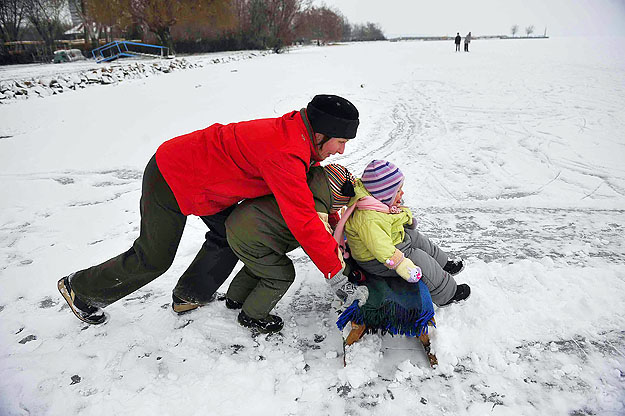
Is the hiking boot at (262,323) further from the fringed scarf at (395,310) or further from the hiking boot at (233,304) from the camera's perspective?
the fringed scarf at (395,310)

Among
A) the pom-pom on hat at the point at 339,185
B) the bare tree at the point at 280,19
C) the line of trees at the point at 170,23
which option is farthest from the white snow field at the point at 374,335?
the bare tree at the point at 280,19

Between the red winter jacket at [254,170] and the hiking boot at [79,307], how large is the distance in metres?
1.03

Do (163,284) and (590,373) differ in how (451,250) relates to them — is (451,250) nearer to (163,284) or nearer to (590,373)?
(590,373)

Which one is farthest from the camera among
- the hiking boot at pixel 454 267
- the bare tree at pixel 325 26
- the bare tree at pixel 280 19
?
the bare tree at pixel 325 26

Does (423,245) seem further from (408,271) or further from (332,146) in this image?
(332,146)

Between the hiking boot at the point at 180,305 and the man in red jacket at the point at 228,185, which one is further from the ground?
the man in red jacket at the point at 228,185

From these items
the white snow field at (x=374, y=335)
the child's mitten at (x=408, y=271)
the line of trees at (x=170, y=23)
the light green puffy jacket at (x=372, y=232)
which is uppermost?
the line of trees at (x=170, y=23)

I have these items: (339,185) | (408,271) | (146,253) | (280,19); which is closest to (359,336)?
(408,271)

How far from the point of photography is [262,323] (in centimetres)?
250

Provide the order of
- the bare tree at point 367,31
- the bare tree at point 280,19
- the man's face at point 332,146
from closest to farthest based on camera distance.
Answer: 1. the man's face at point 332,146
2. the bare tree at point 280,19
3. the bare tree at point 367,31

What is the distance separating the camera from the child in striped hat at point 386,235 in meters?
2.25

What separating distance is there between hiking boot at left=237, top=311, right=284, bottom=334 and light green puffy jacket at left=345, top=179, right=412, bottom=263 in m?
0.70

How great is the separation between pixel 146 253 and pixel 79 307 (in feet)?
2.19

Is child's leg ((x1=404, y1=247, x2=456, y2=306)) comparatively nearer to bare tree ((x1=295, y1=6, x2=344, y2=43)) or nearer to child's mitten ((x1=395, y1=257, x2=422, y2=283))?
child's mitten ((x1=395, y1=257, x2=422, y2=283))
